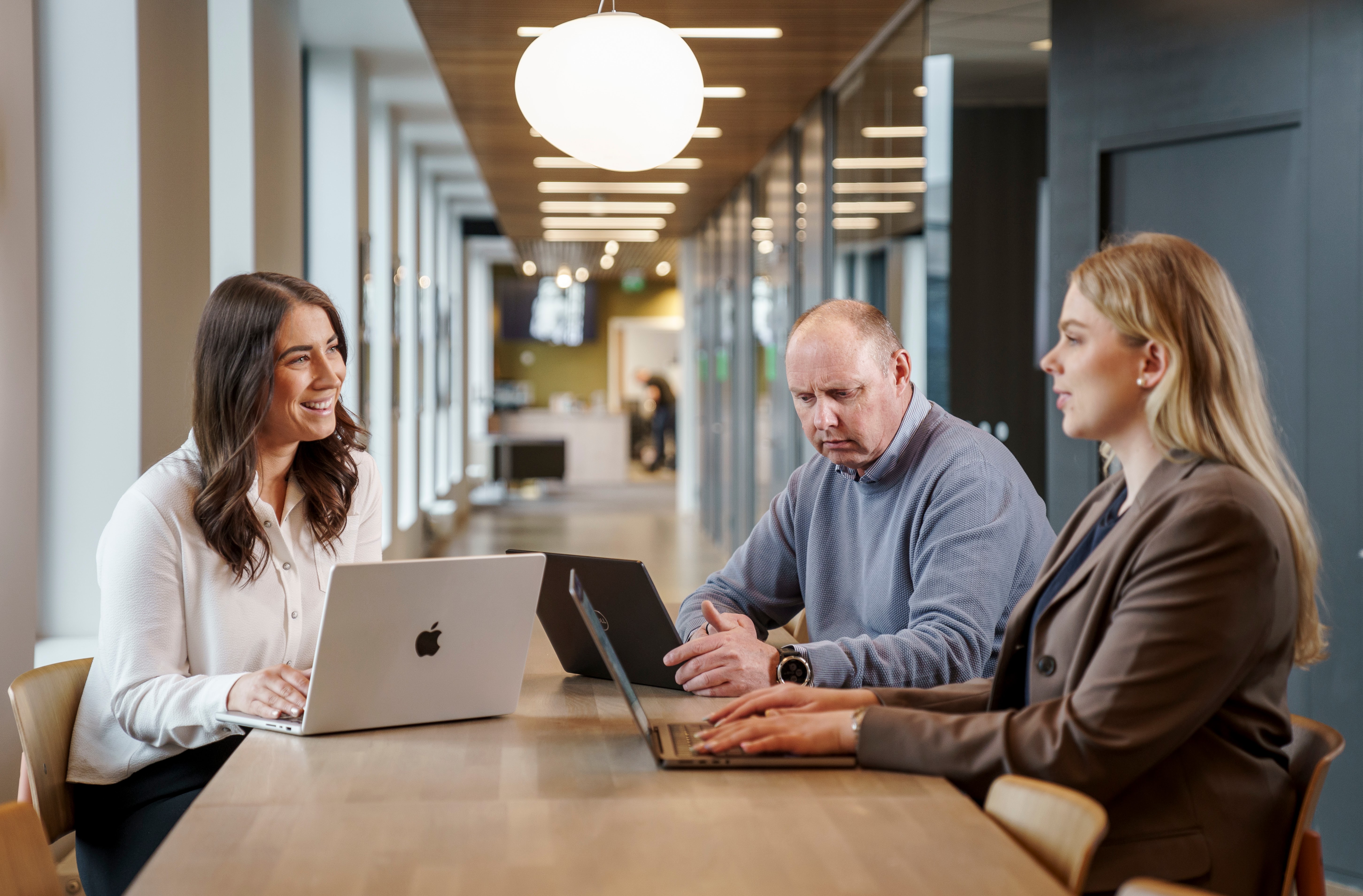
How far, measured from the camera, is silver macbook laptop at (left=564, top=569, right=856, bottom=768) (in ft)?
5.42

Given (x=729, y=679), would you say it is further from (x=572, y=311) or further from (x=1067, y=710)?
(x=572, y=311)

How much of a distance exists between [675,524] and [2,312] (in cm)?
988

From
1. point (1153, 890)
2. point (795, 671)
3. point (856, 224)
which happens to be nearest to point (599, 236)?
point (856, 224)

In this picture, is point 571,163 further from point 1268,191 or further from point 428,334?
point 1268,191

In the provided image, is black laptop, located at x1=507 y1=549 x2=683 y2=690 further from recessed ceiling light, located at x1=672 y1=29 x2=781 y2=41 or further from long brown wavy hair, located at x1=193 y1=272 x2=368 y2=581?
recessed ceiling light, located at x1=672 y1=29 x2=781 y2=41

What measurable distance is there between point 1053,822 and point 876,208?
4.78 m

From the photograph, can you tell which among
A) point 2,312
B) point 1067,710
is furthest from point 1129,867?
point 2,312

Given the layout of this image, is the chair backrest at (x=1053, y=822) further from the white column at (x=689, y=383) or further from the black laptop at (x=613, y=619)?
the white column at (x=689, y=383)

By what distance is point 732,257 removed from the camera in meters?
9.97

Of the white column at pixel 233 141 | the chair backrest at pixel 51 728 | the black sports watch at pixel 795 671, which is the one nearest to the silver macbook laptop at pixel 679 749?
the black sports watch at pixel 795 671

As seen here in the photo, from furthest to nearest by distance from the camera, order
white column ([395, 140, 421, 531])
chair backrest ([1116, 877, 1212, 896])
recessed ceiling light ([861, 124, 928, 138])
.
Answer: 1. white column ([395, 140, 421, 531])
2. recessed ceiling light ([861, 124, 928, 138])
3. chair backrest ([1116, 877, 1212, 896])

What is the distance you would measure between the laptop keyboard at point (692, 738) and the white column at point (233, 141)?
11.3 feet

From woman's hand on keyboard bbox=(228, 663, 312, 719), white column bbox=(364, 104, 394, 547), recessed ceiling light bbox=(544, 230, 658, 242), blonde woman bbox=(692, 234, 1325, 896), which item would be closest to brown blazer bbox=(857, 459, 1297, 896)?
blonde woman bbox=(692, 234, 1325, 896)

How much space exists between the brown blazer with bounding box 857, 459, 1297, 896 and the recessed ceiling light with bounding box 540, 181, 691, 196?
7.39 m
